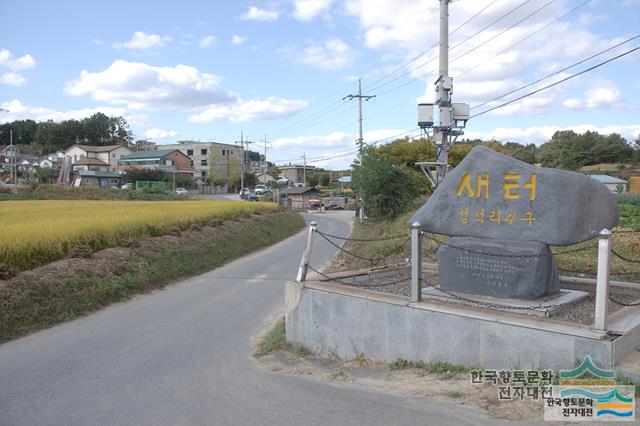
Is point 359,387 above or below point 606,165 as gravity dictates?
below

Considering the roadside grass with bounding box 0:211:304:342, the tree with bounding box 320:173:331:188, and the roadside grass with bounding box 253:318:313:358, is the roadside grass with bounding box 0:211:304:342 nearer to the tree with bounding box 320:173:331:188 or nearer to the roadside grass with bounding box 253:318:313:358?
the roadside grass with bounding box 253:318:313:358

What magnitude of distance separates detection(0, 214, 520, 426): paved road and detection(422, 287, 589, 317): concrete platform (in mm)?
2109

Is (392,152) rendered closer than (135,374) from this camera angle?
No

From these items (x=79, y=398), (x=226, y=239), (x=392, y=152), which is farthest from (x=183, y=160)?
(x=79, y=398)

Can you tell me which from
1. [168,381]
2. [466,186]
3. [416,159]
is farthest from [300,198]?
[168,381]

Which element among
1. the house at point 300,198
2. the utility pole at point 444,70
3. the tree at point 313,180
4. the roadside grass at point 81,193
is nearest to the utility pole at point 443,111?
A: the utility pole at point 444,70

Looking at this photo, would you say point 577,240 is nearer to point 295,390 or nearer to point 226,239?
point 295,390

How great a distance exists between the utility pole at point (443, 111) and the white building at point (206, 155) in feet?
271

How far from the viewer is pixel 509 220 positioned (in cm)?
712

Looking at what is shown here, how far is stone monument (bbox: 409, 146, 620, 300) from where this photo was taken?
675 centimetres

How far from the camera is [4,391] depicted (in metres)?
6.18

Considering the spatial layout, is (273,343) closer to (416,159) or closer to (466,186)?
(466,186)

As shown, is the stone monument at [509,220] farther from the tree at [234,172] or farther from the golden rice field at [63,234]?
the tree at [234,172]

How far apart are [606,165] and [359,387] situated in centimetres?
7582
